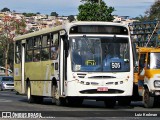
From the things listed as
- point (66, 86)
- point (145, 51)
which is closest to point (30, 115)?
point (66, 86)

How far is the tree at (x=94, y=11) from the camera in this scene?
170ft

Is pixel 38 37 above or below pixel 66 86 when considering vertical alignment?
above

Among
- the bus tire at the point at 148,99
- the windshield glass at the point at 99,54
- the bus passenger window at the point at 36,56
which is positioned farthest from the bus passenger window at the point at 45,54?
the bus tire at the point at 148,99

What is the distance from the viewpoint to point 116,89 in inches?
822

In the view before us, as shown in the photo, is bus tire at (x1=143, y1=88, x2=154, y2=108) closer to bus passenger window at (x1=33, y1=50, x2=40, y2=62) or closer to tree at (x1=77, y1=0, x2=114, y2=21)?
bus passenger window at (x1=33, y1=50, x2=40, y2=62)

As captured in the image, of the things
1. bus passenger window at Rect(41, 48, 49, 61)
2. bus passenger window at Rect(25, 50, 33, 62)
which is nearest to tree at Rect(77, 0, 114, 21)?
bus passenger window at Rect(25, 50, 33, 62)

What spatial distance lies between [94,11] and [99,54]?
3119 centimetres

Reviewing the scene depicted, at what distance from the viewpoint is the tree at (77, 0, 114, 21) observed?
170 ft

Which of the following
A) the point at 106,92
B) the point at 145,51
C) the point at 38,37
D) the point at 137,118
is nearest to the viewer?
the point at 137,118

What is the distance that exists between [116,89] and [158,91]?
178 centimetres

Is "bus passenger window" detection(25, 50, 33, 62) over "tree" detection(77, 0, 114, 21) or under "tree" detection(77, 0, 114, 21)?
under

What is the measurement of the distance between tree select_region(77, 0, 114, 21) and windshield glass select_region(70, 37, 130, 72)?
30.4 metres

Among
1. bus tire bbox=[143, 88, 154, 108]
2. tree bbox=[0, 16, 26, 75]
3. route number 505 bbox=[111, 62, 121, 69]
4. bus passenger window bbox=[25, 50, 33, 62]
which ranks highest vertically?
tree bbox=[0, 16, 26, 75]

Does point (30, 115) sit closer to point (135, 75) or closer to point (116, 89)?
point (116, 89)
